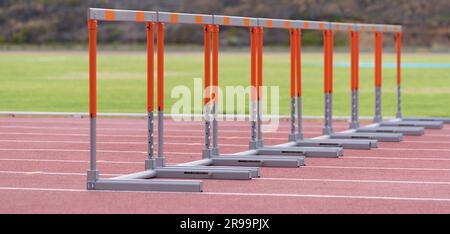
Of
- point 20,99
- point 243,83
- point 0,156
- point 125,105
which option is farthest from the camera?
point 243,83

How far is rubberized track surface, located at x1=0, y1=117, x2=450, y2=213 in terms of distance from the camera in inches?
353

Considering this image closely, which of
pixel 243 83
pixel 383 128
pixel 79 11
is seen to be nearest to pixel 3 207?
pixel 383 128

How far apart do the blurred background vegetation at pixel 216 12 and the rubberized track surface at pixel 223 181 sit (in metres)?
71.2

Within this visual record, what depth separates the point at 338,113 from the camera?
70.3 ft

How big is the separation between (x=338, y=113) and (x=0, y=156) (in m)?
9.59

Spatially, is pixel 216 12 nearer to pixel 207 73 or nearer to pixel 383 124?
pixel 383 124

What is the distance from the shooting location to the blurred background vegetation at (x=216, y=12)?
3499 inches

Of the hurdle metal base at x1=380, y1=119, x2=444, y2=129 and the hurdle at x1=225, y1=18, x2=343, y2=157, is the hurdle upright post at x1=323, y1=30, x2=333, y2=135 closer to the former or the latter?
the hurdle at x1=225, y1=18, x2=343, y2=157

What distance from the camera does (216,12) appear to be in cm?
9519

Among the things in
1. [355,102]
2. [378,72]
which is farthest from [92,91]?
[378,72]

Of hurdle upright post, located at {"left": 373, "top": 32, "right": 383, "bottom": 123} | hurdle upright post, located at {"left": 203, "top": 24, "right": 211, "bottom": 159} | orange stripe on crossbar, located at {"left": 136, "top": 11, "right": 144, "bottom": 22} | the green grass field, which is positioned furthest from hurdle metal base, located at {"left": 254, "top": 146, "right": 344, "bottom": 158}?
the green grass field

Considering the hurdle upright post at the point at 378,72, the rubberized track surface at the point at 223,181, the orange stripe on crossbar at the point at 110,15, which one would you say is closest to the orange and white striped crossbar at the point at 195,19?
the orange stripe on crossbar at the point at 110,15

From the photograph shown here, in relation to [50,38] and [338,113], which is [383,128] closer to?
[338,113]

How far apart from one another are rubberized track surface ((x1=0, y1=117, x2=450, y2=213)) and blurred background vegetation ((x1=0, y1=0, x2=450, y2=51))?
71203mm
